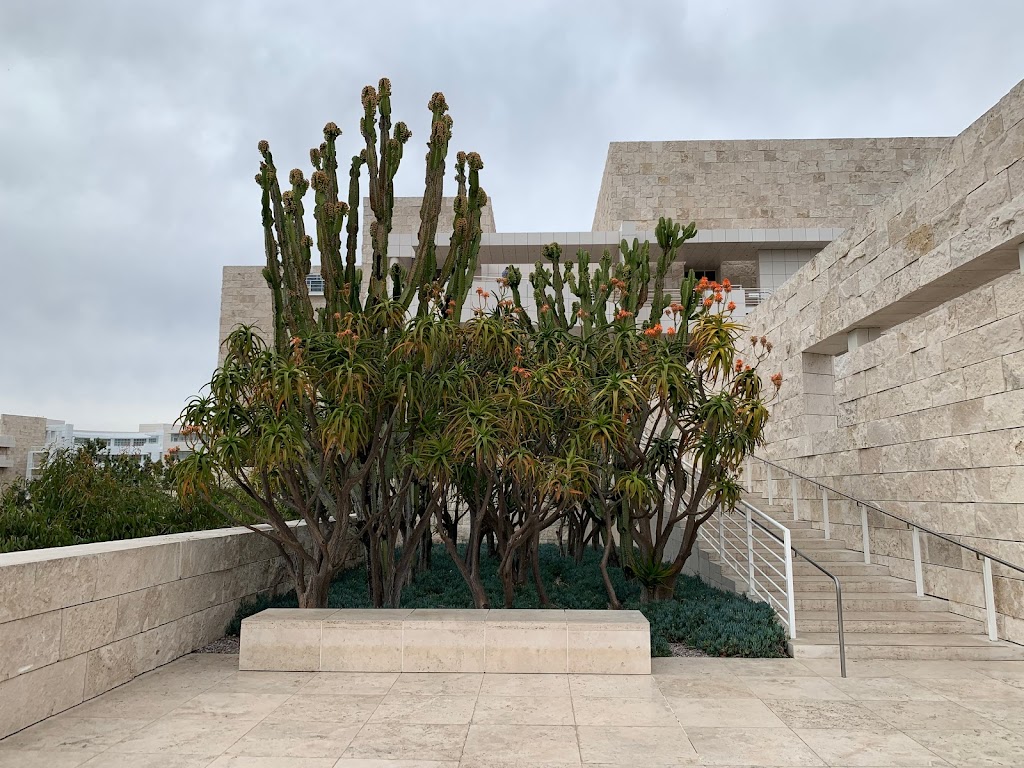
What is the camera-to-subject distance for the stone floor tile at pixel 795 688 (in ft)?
15.6

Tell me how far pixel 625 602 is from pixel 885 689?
3.24m

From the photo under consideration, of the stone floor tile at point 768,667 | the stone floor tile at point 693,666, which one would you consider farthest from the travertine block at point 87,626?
the stone floor tile at point 768,667

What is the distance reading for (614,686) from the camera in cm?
500

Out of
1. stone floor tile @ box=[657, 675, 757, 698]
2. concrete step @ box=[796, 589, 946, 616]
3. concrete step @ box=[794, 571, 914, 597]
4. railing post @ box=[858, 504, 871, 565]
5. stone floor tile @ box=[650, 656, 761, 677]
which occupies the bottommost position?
stone floor tile @ box=[650, 656, 761, 677]

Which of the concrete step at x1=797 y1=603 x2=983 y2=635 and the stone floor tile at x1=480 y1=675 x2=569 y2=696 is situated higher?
the concrete step at x1=797 y1=603 x2=983 y2=635

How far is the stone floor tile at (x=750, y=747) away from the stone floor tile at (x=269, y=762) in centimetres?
196

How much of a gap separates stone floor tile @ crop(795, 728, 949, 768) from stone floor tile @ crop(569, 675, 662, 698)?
1169 mm

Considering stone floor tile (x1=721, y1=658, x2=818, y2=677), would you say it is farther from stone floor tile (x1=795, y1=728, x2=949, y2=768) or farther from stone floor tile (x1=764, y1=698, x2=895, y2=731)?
stone floor tile (x1=795, y1=728, x2=949, y2=768)

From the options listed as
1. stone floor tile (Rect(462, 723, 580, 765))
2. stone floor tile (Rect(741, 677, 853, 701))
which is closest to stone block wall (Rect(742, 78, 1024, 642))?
stone floor tile (Rect(741, 677, 853, 701))

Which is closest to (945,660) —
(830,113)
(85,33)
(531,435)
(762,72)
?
(531,435)

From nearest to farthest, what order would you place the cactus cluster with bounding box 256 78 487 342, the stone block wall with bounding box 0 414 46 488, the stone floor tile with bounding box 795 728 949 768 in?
1. the stone floor tile with bounding box 795 728 949 768
2. the cactus cluster with bounding box 256 78 487 342
3. the stone block wall with bounding box 0 414 46 488

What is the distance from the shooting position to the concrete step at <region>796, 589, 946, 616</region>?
6879 millimetres

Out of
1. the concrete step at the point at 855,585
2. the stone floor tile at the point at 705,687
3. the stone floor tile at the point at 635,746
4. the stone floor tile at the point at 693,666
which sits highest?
the concrete step at the point at 855,585

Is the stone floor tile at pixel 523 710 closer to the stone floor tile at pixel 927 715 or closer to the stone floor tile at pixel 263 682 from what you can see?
the stone floor tile at pixel 263 682
